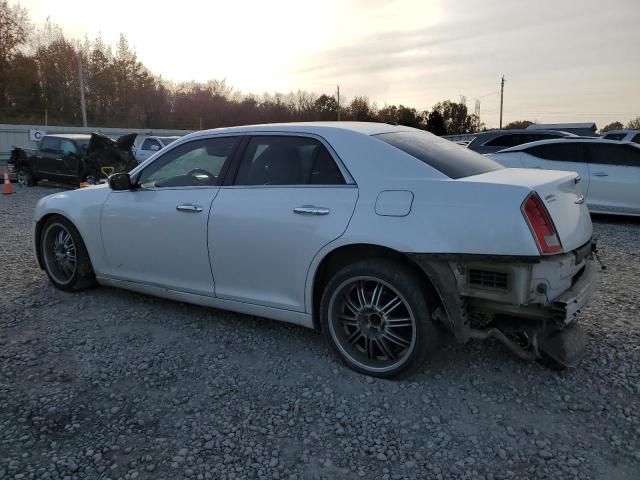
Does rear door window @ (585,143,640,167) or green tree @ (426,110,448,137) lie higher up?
green tree @ (426,110,448,137)

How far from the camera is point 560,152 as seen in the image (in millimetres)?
9383

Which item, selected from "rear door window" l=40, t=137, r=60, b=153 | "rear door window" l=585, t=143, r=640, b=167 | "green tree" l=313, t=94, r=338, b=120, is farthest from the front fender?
Answer: "green tree" l=313, t=94, r=338, b=120

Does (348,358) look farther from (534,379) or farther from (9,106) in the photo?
(9,106)

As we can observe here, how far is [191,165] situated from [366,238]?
1842 millimetres

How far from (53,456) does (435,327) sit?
2180mm

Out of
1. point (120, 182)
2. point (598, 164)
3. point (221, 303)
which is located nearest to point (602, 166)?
point (598, 164)

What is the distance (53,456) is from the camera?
2.53 meters

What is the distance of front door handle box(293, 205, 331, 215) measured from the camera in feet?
11.0

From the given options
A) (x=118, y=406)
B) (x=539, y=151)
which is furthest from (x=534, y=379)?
(x=539, y=151)

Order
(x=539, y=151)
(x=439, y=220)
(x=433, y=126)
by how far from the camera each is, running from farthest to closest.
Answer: (x=433, y=126) → (x=539, y=151) → (x=439, y=220)

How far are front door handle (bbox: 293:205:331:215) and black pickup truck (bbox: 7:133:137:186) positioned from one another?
38.0 ft

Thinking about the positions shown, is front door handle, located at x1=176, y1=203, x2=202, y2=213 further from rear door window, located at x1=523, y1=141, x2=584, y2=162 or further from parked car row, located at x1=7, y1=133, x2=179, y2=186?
parked car row, located at x1=7, y1=133, x2=179, y2=186

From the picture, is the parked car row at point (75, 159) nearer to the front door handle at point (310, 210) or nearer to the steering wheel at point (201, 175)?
the steering wheel at point (201, 175)

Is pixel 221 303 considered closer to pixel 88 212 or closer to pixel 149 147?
pixel 88 212
